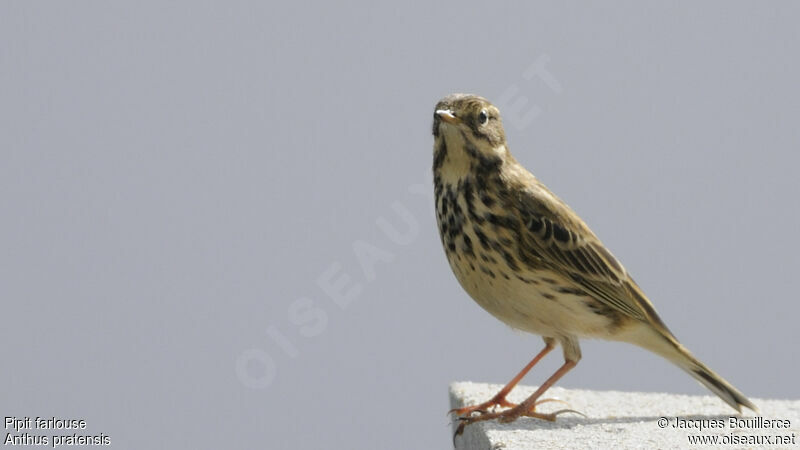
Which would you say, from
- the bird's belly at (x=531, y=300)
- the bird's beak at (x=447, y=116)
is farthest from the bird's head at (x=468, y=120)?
the bird's belly at (x=531, y=300)

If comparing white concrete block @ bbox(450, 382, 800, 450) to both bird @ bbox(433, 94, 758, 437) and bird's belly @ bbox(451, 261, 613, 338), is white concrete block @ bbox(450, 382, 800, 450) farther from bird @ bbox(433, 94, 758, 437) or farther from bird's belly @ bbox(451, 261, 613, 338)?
bird's belly @ bbox(451, 261, 613, 338)

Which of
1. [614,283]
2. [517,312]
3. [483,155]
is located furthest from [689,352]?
[483,155]

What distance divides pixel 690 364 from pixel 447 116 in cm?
240

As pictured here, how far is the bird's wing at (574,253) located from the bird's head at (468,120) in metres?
0.40

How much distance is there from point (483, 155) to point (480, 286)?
2.61 feet

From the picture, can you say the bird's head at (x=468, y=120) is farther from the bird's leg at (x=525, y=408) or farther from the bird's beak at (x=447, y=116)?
the bird's leg at (x=525, y=408)

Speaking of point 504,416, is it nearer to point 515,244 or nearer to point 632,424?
point 632,424

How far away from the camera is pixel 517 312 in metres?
8.07

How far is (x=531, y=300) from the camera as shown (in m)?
8.02

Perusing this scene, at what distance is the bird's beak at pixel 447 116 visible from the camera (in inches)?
310

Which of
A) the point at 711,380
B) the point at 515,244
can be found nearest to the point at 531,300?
the point at 515,244

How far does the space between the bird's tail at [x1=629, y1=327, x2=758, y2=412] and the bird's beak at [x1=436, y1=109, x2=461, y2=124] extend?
1888 mm

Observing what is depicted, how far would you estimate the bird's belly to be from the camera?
315 inches

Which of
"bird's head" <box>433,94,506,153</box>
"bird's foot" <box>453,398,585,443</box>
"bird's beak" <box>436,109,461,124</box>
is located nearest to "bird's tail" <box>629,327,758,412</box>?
"bird's foot" <box>453,398,585,443</box>
